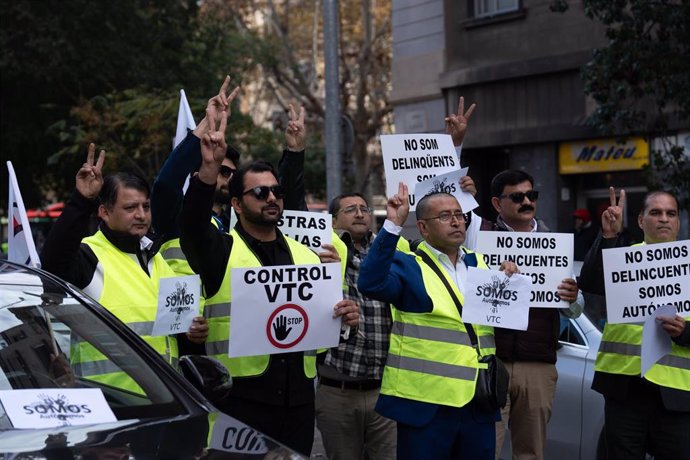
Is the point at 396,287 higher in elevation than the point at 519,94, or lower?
lower

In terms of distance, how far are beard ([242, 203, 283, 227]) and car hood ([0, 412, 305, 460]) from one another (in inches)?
61.8

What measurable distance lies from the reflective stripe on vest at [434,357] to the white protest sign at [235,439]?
148cm

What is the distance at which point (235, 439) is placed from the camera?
389 centimetres

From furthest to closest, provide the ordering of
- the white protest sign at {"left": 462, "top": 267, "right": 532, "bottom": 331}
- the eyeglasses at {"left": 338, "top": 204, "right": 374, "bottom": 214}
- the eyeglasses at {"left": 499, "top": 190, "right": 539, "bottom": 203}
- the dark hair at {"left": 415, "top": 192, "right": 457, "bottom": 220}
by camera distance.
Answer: the eyeglasses at {"left": 338, "top": 204, "right": 374, "bottom": 214} < the eyeglasses at {"left": 499, "top": 190, "right": 539, "bottom": 203} < the dark hair at {"left": 415, "top": 192, "right": 457, "bottom": 220} < the white protest sign at {"left": 462, "top": 267, "right": 532, "bottom": 331}

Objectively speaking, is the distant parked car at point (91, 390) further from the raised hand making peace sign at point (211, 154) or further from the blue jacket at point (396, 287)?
the blue jacket at point (396, 287)

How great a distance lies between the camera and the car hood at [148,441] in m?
3.47

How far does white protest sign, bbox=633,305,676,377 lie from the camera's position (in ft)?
18.7

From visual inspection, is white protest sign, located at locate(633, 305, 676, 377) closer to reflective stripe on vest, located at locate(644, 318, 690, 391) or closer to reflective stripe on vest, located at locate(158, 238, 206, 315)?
reflective stripe on vest, located at locate(644, 318, 690, 391)

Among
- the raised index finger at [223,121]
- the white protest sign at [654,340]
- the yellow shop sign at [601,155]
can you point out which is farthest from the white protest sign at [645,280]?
the yellow shop sign at [601,155]

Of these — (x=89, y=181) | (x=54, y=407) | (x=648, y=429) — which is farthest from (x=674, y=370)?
(x=54, y=407)

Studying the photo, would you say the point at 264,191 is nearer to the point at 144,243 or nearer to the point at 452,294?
the point at 144,243

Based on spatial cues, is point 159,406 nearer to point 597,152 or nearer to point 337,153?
point 337,153

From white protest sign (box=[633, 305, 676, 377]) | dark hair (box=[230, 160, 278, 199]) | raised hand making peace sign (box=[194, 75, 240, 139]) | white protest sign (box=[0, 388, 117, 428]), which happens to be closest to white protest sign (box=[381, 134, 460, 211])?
dark hair (box=[230, 160, 278, 199])

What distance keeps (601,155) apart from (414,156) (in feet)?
33.6
